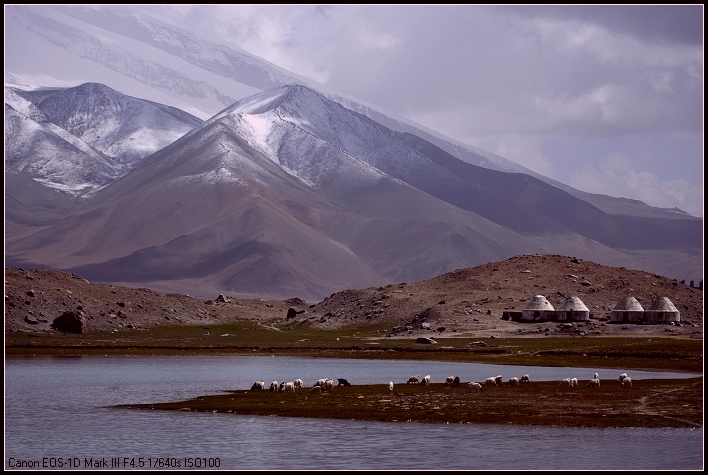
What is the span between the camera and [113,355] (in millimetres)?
95250

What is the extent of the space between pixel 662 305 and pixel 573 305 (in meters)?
10.6

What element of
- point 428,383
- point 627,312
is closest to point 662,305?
point 627,312

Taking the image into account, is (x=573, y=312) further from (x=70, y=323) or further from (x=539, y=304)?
(x=70, y=323)

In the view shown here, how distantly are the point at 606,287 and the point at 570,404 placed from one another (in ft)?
343

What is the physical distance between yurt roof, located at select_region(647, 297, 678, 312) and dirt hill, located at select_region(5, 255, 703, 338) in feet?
7.99

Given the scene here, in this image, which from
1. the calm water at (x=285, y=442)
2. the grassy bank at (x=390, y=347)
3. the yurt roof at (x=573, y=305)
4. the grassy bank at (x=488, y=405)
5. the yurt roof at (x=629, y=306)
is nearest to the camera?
the calm water at (x=285, y=442)

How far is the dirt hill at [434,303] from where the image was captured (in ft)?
415

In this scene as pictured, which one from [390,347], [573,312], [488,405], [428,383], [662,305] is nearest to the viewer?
[488,405]

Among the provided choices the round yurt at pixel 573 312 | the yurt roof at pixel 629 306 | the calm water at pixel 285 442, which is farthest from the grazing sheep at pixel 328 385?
the yurt roof at pixel 629 306

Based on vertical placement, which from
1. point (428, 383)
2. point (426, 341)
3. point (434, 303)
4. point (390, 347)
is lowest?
point (428, 383)

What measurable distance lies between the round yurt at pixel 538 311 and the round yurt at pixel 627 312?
282 inches

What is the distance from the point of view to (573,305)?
439ft

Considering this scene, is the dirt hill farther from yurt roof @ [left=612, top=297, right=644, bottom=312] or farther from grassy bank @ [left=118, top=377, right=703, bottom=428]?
grassy bank @ [left=118, top=377, right=703, bottom=428]

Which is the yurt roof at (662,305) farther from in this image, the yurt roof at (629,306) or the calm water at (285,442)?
the calm water at (285,442)
